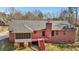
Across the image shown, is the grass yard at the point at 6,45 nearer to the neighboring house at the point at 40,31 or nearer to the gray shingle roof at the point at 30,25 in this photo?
the neighboring house at the point at 40,31

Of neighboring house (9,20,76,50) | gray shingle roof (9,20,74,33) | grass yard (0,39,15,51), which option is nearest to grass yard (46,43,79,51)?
neighboring house (9,20,76,50)

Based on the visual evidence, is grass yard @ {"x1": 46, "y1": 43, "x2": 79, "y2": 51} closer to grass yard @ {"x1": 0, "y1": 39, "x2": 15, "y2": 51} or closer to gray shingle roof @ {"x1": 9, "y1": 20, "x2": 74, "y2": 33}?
gray shingle roof @ {"x1": 9, "y1": 20, "x2": 74, "y2": 33}

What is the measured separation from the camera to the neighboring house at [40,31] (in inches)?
99.1

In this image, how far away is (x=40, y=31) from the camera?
2512 millimetres

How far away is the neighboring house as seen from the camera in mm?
2518

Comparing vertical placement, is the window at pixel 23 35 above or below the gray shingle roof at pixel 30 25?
below

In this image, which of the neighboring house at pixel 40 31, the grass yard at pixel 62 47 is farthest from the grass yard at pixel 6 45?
the grass yard at pixel 62 47

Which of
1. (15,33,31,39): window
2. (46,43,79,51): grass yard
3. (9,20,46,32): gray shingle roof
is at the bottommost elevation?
(46,43,79,51): grass yard

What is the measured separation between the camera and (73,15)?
2.54 metres

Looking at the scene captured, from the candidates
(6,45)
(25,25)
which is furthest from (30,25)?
(6,45)

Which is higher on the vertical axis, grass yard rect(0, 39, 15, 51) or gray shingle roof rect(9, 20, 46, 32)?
gray shingle roof rect(9, 20, 46, 32)

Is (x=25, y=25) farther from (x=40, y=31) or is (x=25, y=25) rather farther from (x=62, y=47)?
(x=62, y=47)
